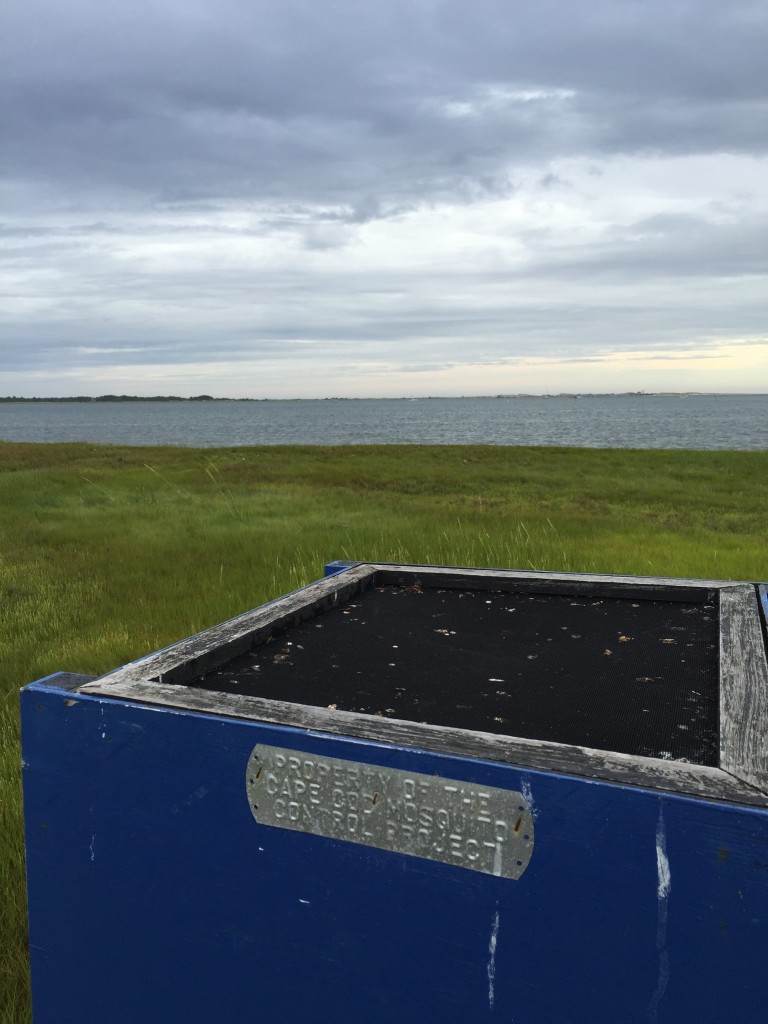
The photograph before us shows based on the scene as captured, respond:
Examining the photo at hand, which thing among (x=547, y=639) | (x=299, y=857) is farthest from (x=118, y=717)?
(x=547, y=639)

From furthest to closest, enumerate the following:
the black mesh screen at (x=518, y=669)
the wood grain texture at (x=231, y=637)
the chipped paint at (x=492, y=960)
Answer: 1. the wood grain texture at (x=231, y=637)
2. the black mesh screen at (x=518, y=669)
3. the chipped paint at (x=492, y=960)

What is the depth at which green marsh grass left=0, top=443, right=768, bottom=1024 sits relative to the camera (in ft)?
16.1

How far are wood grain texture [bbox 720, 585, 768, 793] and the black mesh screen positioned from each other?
0.05m

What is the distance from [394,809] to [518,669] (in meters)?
0.68

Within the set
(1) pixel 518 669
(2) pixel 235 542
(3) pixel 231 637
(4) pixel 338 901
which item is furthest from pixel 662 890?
(2) pixel 235 542

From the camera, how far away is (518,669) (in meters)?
1.84

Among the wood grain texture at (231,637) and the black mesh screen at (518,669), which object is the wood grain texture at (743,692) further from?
the wood grain texture at (231,637)

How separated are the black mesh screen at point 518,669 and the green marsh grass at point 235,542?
1315mm

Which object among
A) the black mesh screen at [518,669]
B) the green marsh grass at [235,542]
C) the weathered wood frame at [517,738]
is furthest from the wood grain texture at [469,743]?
the green marsh grass at [235,542]

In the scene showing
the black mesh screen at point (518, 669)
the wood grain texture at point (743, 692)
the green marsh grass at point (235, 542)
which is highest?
the wood grain texture at point (743, 692)

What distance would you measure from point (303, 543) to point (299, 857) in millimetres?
6811

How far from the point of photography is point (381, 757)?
4.15 ft

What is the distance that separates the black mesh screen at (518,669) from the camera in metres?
1.51

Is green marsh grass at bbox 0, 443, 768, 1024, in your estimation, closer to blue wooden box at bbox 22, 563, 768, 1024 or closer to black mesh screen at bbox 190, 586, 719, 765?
blue wooden box at bbox 22, 563, 768, 1024
